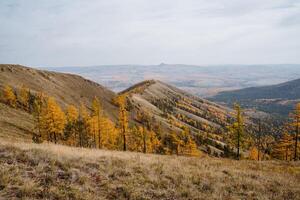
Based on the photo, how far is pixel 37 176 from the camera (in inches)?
530

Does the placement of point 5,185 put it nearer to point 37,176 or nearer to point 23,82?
point 37,176

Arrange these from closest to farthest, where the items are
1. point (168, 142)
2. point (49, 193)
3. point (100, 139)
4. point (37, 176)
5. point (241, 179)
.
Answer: point (49, 193) → point (37, 176) → point (241, 179) → point (100, 139) → point (168, 142)

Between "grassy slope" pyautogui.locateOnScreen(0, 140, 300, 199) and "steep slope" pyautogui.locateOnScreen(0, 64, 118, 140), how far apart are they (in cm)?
3818

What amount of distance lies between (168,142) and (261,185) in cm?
11315

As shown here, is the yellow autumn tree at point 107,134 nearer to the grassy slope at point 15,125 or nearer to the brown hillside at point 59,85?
the grassy slope at point 15,125

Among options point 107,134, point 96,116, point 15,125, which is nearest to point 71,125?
point 107,134

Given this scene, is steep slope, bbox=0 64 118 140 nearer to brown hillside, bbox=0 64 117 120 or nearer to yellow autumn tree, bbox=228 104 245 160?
brown hillside, bbox=0 64 117 120

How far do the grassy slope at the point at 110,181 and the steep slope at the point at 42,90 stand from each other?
125 feet

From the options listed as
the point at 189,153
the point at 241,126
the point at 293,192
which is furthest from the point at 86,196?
the point at 189,153

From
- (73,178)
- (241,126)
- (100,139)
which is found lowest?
(100,139)

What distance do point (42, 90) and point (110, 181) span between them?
359 ft

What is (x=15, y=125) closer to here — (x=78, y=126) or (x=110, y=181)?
(x=78, y=126)

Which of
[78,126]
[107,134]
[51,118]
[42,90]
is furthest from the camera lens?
[42,90]

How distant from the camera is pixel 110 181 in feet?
47.8
